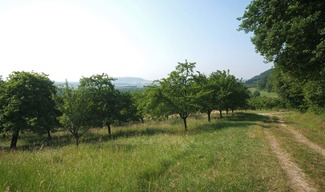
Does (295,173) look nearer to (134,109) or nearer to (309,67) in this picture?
(309,67)

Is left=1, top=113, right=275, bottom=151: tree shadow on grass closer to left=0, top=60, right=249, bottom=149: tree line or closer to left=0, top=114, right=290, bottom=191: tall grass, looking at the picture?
left=0, top=60, right=249, bottom=149: tree line

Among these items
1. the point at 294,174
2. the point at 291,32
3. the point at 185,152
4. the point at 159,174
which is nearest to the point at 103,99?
the point at 185,152

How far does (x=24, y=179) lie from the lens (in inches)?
249

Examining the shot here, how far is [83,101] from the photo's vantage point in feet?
67.4

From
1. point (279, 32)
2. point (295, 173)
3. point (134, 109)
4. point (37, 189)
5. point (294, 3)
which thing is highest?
point (294, 3)

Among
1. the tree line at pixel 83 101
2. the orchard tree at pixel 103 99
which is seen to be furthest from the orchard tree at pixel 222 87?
the orchard tree at pixel 103 99

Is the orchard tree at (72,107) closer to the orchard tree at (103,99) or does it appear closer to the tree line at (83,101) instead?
the tree line at (83,101)

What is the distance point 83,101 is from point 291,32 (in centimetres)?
1814

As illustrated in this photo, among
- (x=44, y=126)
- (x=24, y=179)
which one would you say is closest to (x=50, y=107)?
(x=44, y=126)

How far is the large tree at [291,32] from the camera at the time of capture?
10.5 meters

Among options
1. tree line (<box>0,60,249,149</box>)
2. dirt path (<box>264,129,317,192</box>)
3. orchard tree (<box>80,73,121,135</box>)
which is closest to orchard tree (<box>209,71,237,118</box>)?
tree line (<box>0,60,249,149</box>)

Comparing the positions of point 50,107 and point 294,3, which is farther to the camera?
point 50,107

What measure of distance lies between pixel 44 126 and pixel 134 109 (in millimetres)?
17345

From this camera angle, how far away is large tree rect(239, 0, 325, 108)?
10516 mm
